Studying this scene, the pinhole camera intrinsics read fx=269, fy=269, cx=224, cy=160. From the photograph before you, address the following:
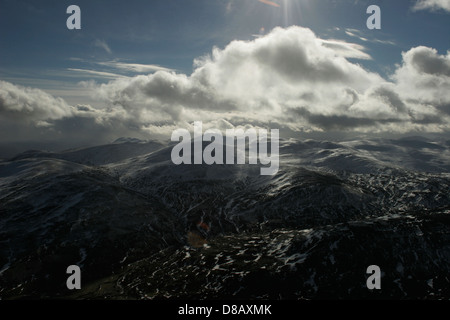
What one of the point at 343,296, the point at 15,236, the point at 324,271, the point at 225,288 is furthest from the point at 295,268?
the point at 15,236

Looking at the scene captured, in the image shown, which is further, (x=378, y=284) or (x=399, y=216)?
(x=399, y=216)

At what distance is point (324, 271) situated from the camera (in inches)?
4545

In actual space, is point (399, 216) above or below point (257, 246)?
above

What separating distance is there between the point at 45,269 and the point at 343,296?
144 meters

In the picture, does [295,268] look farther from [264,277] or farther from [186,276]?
[186,276]

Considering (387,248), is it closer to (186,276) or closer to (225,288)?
(225,288)

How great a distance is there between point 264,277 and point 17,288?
11302cm

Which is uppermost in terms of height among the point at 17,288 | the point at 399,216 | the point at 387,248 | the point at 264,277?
the point at 399,216

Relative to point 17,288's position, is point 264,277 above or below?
above
